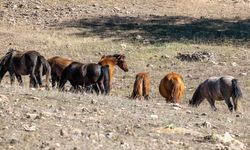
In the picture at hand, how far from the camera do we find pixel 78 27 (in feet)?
102

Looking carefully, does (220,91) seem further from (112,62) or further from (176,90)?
(112,62)

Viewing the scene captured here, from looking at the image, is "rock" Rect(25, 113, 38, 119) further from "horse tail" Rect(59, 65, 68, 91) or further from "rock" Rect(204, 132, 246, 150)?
"horse tail" Rect(59, 65, 68, 91)

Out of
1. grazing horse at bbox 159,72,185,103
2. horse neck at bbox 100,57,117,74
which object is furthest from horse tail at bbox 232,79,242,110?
horse neck at bbox 100,57,117,74

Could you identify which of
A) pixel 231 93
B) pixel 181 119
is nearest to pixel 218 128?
pixel 181 119

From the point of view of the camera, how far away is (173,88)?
17.8 meters

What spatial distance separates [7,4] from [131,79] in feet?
43.1

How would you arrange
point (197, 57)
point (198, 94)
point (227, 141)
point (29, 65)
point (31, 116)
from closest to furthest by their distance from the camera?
point (227, 141), point (31, 116), point (29, 65), point (198, 94), point (197, 57)

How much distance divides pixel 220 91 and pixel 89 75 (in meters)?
3.49

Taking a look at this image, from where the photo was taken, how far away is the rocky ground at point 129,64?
9938 mm

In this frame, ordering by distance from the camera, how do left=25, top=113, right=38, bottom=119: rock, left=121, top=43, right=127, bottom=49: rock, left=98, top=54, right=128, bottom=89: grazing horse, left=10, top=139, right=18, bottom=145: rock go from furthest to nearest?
left=121, top=43, right=127, bottom=49: rock < left=98, top=54, right=128, bottom=89: grazing horse < left=25, top=113, right=38, bottom=119: rock < left=10, top=139, right=18, bottom=145: rock

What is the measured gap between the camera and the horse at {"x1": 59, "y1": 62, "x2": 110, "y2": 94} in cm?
1719

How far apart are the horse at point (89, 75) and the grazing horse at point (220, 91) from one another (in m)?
2.61

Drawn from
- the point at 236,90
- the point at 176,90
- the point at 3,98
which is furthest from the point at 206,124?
the point at 176,90

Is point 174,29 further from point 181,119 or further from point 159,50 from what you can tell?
point 181,119
